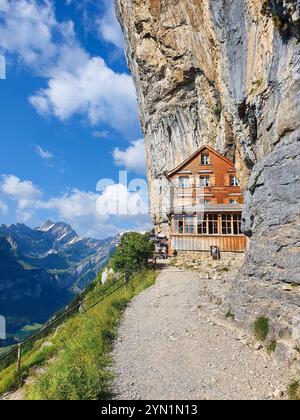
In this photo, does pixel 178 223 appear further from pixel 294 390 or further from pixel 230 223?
pixel 294 390

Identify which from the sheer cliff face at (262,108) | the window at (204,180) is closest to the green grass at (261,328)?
the sheer cliff face at (262,108)

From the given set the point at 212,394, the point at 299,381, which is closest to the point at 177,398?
the point at 212,394

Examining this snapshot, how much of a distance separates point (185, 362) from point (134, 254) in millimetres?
18179

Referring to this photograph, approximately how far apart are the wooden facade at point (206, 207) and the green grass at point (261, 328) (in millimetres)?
18898

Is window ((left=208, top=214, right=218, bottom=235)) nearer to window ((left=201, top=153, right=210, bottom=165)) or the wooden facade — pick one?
the wooden facade

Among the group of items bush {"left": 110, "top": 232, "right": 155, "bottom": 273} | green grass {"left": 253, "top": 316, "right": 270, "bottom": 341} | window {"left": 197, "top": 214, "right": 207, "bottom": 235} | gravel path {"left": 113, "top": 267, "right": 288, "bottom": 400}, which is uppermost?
window {"left": 197, "top": 214, "right": 207, "bottom": 235}

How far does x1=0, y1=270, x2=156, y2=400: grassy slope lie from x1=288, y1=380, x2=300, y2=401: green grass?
5.19m

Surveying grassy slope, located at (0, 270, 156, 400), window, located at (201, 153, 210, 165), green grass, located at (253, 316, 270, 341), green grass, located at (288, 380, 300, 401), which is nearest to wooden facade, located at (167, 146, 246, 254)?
window, located at (201, 153, 210, 165)

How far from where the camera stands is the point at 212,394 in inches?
347

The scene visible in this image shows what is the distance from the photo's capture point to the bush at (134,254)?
28828mm

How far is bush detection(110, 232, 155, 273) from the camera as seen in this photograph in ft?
94.6

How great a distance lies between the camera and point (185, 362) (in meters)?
10.9

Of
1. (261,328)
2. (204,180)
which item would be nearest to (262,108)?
(261,328)
